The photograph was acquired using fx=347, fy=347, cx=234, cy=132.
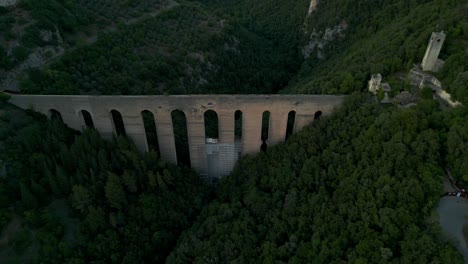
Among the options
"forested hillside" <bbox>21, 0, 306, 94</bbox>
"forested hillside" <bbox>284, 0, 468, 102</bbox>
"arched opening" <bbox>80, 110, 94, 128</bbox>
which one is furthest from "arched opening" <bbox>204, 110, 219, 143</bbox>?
"arched opening" <bbox>80, 110, 94, 128</bbox>

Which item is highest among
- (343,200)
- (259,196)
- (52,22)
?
(52,22)

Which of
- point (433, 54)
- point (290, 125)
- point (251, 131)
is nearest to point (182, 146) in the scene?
point (251, 131)

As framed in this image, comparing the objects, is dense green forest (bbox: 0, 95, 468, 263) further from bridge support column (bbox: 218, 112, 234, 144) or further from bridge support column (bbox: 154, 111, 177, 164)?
bridge support column (bbox: 218, 112, 234, 144)

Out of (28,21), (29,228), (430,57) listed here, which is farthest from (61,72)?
(430,57)

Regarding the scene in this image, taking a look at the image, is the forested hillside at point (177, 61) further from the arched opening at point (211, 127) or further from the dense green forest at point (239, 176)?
the arched opening at point (211, 127)

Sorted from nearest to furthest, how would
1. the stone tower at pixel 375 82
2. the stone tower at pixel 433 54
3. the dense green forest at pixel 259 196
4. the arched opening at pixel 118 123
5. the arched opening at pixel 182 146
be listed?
the dense green forest at pixel 259 196 < the stone tower at pixel 433 54 < the stone tower at pixel 375 82 < the arched opening at pixel 118 123 < the arched opening at pixel 182 146

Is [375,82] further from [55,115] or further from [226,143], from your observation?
[55,115]

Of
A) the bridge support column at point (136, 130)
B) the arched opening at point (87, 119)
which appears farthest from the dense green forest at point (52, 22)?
the bridge support column at point (136, 130)
